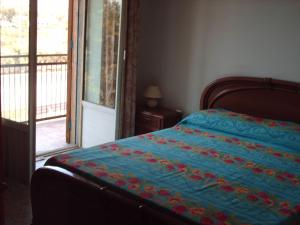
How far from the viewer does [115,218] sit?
2168 mm

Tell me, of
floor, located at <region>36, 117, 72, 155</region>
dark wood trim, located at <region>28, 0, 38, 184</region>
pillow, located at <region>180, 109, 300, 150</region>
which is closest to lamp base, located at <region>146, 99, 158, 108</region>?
pillow, located at <region>180, 109, 300, 150</region>

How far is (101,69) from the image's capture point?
4.61m

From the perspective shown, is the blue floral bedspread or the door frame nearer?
the blue floral bedspread

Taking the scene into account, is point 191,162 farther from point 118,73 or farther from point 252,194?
point 118,73

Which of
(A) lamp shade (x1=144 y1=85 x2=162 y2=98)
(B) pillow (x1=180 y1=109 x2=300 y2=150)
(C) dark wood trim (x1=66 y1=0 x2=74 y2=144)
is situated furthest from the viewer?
(C) dark wood trim (x1=66 y1=0 x2=74 y2=144)

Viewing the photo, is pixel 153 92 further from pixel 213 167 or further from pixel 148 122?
pixel 213 167

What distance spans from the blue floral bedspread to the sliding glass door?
1.06 meters

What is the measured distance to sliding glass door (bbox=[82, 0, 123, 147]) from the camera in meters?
4.39

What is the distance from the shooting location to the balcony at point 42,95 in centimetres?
357

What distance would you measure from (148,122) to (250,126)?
4.31 feet

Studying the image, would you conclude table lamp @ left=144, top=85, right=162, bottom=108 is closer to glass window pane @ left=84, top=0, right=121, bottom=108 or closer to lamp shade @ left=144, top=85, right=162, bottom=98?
lamp shade @ left=144, top=85, right=162, bottom=98

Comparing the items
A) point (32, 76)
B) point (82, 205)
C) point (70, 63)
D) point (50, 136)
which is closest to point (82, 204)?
point (82, 205)

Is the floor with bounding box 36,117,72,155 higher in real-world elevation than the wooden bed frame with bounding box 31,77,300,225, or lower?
lower

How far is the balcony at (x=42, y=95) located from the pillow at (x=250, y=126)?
1650 millimetres
